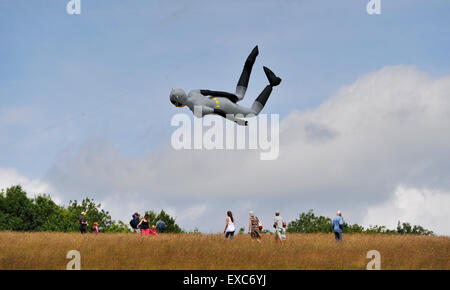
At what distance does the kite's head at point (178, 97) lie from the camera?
14.7 metres

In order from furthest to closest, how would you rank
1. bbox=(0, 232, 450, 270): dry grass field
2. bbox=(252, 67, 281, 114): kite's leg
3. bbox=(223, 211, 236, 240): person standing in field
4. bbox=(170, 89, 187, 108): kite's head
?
bbox=(223, 211, 236, 240): person standing in field, bbox=(0, 232, 450, 270): dry grass field, bbox=(252, 67, 281, 114): kite's leg, bbox=(170, 89, 187, 108): kite's head

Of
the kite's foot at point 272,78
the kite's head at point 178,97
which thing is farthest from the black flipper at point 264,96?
the kite's head at point 178,97

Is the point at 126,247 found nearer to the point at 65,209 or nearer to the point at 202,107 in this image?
the point at 202,107

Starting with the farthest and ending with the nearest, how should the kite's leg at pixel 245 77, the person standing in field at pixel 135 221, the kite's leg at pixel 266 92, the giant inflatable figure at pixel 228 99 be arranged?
1. the person standing in field at pixel 135 221
2. the kite's leg at pixel 266 92
3. the kite's leg at pixel 245 77
4. the giant inflatable figure at pixel 228 99

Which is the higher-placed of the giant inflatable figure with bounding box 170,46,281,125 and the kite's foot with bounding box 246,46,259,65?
the kite's foot with bounding box 246,46,259,65

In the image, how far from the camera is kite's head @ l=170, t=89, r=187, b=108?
1470 cm

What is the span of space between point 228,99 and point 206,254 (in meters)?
5.34

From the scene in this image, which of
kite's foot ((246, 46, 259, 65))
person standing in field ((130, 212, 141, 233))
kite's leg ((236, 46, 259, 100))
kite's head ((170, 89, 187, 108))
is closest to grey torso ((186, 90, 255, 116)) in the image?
kite's head ((170, 89, 187, 108))

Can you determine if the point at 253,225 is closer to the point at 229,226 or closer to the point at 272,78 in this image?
the point at 229,226

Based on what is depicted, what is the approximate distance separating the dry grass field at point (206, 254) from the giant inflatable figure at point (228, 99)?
14.6 ft

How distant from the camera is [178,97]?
1472 centimetres

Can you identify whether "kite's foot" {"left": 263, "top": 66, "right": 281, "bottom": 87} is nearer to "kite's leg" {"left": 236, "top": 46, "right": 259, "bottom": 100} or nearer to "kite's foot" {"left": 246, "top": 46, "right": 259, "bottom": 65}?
"kite's foot" {"left": 246, "top": 46, "right": 259, "bottom": 65}

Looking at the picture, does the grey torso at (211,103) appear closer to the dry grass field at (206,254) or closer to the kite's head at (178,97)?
the kite's head at (178,97)

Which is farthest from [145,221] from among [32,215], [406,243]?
[32,215]
